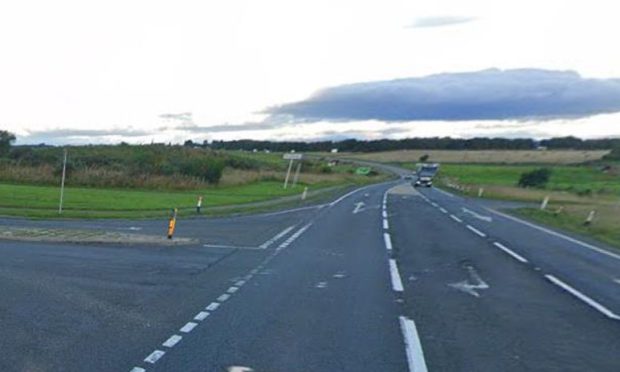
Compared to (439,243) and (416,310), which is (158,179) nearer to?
(439,243)

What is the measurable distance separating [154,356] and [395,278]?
634 centimetres

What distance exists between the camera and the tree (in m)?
69.6

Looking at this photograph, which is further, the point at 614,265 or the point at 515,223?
the point at 515,223

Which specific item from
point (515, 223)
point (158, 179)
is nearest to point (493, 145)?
point (158, 179)

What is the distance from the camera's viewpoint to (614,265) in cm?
1454

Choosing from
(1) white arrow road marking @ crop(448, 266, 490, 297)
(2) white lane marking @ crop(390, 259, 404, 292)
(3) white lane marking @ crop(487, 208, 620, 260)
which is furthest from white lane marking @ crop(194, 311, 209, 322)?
(3) white lane marking @ crop(487, 208, 620, 260)

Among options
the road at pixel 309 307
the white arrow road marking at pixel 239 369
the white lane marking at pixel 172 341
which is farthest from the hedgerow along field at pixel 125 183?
the white arrow road marking at pixel 239 369

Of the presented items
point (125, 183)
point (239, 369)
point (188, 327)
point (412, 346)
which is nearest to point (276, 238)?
point (188, 327)

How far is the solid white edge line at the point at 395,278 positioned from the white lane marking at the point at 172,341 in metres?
4.53

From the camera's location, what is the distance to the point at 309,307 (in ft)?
30.4

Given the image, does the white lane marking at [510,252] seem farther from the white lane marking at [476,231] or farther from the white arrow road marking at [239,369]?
the white arrow road marking at [239,369]

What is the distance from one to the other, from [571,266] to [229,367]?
10.3m

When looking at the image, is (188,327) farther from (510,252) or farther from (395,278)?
(510,252)

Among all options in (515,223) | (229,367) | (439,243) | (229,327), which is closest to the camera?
(229,367)
